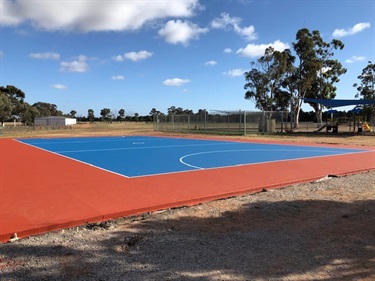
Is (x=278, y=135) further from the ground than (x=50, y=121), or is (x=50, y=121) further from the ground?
(x=50, y=121)

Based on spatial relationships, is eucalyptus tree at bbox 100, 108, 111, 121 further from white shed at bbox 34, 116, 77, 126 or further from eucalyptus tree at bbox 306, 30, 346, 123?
eucalyptus tree at bbox 306, 30, 346, 123

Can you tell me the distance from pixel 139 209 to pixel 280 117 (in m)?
35.7

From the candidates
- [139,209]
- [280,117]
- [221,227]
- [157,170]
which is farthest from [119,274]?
[280,117]

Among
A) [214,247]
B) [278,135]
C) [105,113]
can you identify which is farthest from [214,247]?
[105,113]

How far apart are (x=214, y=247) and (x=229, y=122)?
116 ft

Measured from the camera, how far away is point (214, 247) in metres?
4.88

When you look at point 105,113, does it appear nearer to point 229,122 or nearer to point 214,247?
point 229,122

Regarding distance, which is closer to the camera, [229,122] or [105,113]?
[229,122]

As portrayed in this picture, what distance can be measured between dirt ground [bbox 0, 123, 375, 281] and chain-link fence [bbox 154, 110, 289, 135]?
29.7m

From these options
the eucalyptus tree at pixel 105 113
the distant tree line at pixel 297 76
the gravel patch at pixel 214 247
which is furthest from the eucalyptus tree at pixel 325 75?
the eucalyptus tree at pixel 105 113

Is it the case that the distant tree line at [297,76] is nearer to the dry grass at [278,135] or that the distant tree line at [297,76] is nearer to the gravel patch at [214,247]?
the dry grass at [278,135]

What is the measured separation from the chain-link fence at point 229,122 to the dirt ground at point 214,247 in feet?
97.5

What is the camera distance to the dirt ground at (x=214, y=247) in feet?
13.4

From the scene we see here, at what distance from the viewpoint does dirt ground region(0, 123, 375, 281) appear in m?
4.07
